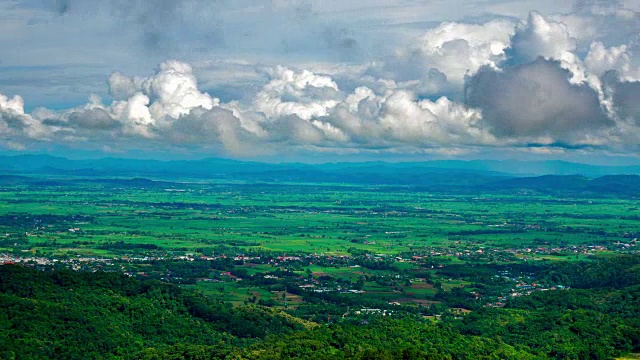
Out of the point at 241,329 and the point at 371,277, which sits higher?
the point at 241,329

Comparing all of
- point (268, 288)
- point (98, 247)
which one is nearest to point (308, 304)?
point (268, 288)

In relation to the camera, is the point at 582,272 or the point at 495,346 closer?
the point at 495,346

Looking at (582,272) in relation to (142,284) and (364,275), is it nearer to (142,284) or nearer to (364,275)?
(364,275)

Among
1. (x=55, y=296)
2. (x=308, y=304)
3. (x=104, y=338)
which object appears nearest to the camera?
(x=104, y=338)

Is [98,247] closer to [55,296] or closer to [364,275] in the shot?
[364,275]

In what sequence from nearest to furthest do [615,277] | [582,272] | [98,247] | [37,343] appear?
[37,343] → [615,277] → [582,272] → [98,247]

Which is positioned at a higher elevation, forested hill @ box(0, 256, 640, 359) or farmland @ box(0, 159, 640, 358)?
forested hill @ box(0, 256, 640, 359)

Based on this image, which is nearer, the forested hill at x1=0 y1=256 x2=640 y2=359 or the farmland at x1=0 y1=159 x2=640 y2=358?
the forested hill at x1=0 y1=256 x2=640 y2=359

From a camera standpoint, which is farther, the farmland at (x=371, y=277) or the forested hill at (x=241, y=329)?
the farmland at (x=371, y=277)

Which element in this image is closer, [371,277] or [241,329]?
[241,329]

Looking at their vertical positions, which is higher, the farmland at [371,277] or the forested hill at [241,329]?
the forested hill at [241,329]
